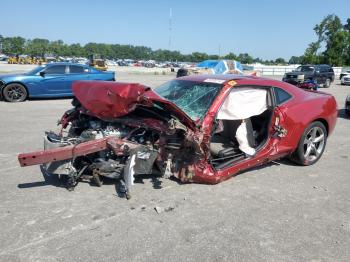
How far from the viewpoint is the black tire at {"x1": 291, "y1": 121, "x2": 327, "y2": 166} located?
5320mm

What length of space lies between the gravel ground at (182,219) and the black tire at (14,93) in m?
7.99

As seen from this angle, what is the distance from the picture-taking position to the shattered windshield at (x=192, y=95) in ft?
14.5

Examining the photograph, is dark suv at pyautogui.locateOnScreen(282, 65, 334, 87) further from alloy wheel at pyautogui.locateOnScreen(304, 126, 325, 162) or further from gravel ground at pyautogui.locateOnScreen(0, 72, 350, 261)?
gravel ground at pyautogui.locateOnScreen(0, 72, 350, 261)

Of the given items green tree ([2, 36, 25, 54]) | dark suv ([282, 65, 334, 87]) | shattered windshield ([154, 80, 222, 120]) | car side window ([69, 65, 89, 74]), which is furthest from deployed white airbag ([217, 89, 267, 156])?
green tree ([2, 36, 25, 54])

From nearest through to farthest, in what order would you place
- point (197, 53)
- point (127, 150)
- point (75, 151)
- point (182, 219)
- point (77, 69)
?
point (182, 219), point (75, 151), point (127, 150), point (77, 69), point (197, 53)

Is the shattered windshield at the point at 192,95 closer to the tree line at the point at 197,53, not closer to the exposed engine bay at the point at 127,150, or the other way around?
the exposed engine bay at the point at 127,150

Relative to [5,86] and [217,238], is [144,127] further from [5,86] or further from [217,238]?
[5,86]

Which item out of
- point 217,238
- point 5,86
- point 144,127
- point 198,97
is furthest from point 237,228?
point 5,86

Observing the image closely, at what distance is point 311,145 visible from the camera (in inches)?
218

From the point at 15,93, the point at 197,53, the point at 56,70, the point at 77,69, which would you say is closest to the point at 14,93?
the point at 15,93

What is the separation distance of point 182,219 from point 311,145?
3.00 meters

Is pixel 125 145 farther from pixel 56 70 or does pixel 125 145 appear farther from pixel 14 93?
pixel 56 70

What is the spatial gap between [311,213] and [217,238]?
4.21ft

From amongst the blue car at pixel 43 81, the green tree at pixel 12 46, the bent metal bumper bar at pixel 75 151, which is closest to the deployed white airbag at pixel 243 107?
the bent metal bumper bar at pixel 75 151
